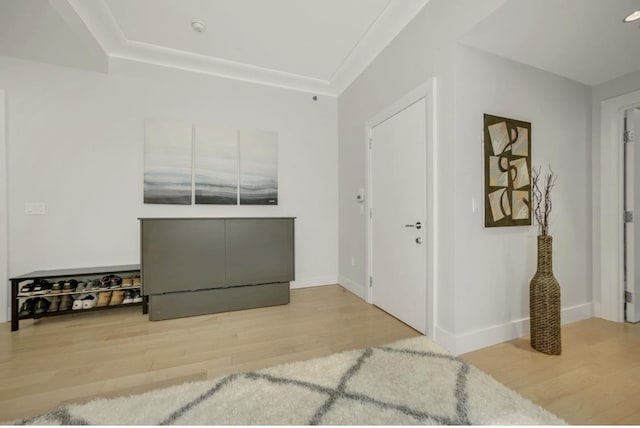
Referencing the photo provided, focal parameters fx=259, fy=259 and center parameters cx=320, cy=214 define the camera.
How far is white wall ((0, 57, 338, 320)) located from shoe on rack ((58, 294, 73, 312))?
15.3 inches

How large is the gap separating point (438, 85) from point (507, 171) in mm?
880

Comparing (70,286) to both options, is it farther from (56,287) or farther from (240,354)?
(240,354)

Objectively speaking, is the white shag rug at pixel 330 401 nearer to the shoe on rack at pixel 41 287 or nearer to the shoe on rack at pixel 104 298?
the shoe on rack at pixel 104 298

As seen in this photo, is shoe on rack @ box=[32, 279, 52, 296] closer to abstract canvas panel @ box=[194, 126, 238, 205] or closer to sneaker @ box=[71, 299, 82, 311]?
sneaker @ box=[71, 299, 82, 311]

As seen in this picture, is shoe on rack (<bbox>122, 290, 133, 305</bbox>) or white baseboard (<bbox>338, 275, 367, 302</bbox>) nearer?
shoe on rack (<bbox>122, 290, 133, 305</bbox>)

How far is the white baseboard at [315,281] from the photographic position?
359 centimetres

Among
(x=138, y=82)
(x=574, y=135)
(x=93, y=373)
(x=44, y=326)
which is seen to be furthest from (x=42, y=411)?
(x=574, y=135)

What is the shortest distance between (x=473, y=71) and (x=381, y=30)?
3.55ft

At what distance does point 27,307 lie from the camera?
2430 millimetres

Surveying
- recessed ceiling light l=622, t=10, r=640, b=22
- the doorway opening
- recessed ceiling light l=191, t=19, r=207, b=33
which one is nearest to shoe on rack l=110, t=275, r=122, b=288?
recessed ceiling light l=191, t=19, r=207, b=33

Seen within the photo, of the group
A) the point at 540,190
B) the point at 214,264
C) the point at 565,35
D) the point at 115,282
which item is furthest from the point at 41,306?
the point at 565,35

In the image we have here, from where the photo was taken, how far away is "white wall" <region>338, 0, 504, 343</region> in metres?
1.91

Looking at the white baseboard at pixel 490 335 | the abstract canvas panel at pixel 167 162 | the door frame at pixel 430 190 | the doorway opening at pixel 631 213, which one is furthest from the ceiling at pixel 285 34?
the white baseboard at pixel 490 335

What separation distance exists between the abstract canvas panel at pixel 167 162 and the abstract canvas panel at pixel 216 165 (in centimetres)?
11
